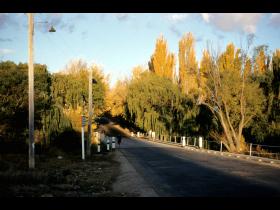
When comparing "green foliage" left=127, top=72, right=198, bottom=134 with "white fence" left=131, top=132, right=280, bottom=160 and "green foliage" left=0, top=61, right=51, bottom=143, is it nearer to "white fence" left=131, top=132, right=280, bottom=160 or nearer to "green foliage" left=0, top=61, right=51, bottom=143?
"white fence" left=131, top=132, right=280, bottom=160

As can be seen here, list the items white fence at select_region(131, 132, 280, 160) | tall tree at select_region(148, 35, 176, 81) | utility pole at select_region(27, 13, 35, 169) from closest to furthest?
utility pole at select_region(27, 13, 35, 169) < white fence at select_region(131, 132, 280, 160) < tall tree at select_region(148, 35, 176, 81)

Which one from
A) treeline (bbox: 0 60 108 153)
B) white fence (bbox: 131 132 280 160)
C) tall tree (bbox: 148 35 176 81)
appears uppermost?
tall tree (bbox: 148 35 176 81)

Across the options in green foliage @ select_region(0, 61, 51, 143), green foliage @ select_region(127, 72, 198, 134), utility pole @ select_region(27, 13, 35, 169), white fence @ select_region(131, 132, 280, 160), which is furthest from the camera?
green foliage @ select_region(127, 72, 198, 134)

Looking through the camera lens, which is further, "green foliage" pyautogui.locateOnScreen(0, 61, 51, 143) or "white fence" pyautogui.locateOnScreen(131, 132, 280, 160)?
"green foliage" pyautogui.locateOnScreen(0, 61, 51, 143)

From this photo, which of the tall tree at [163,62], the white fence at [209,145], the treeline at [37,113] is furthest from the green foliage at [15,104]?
the tall tree at [163,62]

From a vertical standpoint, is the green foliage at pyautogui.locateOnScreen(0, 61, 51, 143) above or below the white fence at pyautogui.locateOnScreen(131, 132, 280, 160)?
above

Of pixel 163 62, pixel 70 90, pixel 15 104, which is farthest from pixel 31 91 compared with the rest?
pixel 163 62

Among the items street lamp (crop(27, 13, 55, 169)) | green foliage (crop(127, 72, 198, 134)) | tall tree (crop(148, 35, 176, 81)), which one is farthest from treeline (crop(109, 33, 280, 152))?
street lamp (crop(27, 13, 55, 169))

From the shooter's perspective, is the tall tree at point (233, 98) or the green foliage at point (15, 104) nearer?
the green foliage at point (15, 104)

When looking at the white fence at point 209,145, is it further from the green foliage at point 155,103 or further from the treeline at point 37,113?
the treeline at point 37,113

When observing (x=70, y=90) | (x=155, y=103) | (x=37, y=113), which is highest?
(x=70, y=90)

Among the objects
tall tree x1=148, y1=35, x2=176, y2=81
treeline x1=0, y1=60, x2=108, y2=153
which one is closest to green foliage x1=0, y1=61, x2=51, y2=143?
treeline x1=0, y1=60, x2=108, y2=153

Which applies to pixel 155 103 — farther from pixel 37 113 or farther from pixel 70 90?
pixel 37 113
